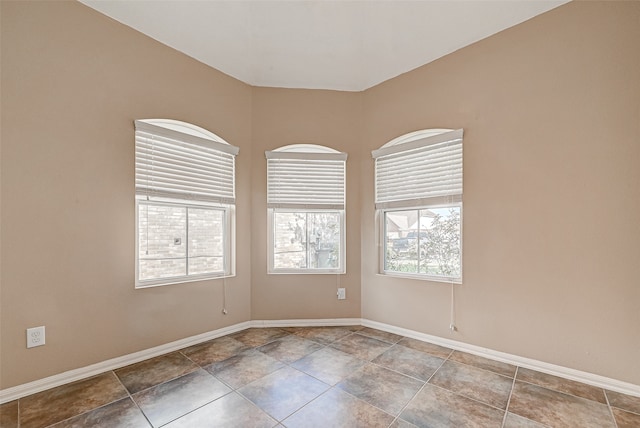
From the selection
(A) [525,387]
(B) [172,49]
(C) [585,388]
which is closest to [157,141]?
(B) [172,49]

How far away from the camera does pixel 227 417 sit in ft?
5.35

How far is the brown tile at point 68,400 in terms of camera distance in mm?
1641

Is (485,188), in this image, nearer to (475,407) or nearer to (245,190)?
(475,407)

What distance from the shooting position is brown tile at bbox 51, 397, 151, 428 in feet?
5.16

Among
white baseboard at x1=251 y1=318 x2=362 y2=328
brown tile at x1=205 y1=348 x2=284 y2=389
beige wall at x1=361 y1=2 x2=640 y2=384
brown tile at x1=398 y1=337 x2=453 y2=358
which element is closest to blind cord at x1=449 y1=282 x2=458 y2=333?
beige wall at x1=361 y1=2 x2=640 y2=384

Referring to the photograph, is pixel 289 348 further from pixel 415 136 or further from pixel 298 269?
pixel 415 136

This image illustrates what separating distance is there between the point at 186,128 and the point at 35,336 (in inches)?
77.5

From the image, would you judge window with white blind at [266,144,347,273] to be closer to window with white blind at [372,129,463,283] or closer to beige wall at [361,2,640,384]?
window with white blind at [372,129,463,283]

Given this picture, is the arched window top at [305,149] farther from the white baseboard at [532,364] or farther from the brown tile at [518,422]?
the brown tile at [518,422]

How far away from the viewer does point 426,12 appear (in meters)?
2.31

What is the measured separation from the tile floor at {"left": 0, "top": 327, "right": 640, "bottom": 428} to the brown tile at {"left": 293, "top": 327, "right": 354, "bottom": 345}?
26 cm

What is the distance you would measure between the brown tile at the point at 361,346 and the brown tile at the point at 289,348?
0.72 feet

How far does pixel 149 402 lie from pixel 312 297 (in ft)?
5.78

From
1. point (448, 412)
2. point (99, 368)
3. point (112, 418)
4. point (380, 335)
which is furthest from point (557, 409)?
point (99, 368)
